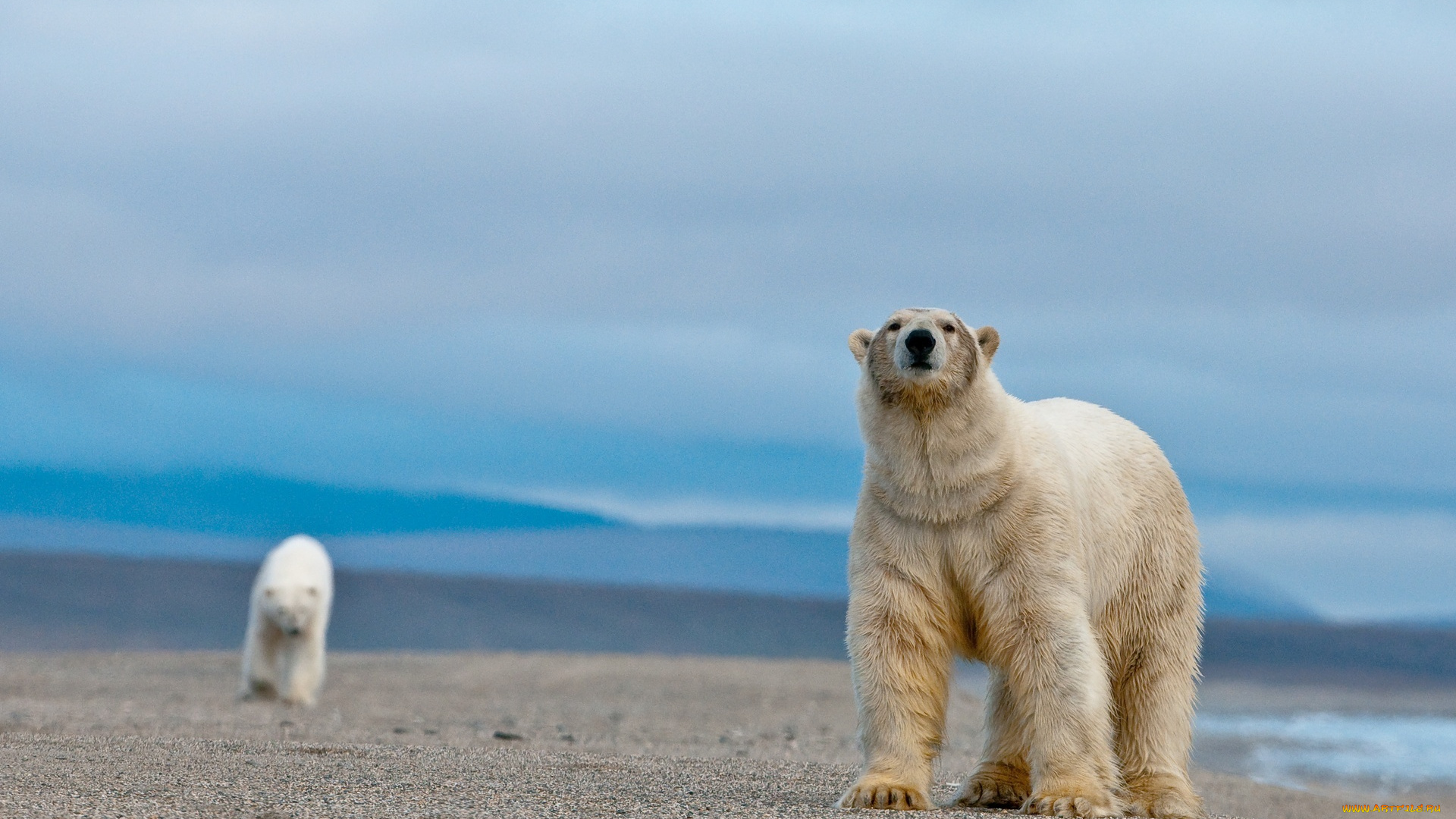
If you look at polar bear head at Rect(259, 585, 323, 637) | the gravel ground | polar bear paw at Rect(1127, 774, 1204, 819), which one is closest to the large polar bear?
polar bear paw at Rect(1127, 774, 1204, 819)

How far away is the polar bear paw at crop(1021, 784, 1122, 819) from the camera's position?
20.8ft

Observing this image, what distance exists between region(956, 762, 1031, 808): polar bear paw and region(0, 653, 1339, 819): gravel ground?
65cm

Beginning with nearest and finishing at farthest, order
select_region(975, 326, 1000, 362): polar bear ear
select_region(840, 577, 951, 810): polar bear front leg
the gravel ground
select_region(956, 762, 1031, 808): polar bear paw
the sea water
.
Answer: select_region(840, 577, 951, 810): polar bear front leg → the gravel ground → select_region(975, 326, 1000, 362): polar bear ear → select_region(956, 762, 1031, 808): polar bear paw → the sea water

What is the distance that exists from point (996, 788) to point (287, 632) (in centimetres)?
1077

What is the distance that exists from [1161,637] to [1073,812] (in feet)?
4.68

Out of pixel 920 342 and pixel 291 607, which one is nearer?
pixel 920 342

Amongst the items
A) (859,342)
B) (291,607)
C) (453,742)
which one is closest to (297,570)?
(291,607)

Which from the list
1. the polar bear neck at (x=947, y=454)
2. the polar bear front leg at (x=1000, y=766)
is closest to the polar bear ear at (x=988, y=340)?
the polar bear neck at (x=947, y=454)

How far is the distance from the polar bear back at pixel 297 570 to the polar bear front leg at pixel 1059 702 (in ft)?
37.5

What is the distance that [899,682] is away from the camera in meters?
6.61

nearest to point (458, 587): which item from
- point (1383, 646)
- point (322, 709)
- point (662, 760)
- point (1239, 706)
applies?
point (1383, 646)

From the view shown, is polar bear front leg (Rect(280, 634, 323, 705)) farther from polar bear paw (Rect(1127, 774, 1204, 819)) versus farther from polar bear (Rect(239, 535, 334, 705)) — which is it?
polar bear paw (Rect(1127, 774, 1204, 819))

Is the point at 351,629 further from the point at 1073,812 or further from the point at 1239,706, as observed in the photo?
the point at 1073,812

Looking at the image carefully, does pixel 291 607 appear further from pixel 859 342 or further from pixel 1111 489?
pixel 1111 489
